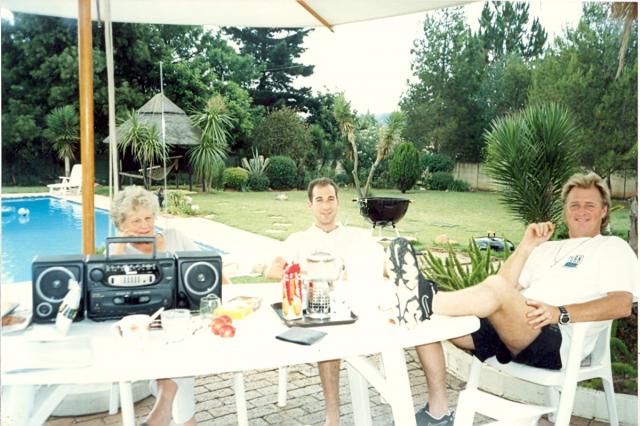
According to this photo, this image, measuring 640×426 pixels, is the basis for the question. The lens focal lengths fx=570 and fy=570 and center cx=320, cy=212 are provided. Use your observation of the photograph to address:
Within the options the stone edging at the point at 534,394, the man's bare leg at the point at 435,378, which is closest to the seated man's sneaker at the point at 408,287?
the man's bare leg at the point at 435,378

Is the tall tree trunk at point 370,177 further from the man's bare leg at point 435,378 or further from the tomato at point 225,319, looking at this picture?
the tomato at point 225,319

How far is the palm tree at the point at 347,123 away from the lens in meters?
9.58

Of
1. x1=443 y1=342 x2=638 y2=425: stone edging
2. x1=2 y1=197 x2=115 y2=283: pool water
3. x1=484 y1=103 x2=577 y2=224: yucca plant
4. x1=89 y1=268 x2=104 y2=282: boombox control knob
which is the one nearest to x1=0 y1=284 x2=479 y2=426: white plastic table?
x1=89 y1=268 x2=104 y2=282: boombox control knob

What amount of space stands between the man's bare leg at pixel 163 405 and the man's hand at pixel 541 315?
1.17 m

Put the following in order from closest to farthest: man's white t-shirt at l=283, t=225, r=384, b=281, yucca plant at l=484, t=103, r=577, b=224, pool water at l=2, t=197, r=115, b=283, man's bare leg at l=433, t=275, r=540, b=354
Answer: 1. man's bare leg at l=433, t=275, r=540, b=354
2. man's white t-shirt at l=283, t=225, r=384, b=281
3. yucca plant at l=484, t=103, r=577, b=224
4. pool water at l=2, t=197, r=115, b=283

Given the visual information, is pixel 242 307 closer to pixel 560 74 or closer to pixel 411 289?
pixel 411 289

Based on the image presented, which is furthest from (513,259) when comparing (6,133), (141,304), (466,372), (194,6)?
(6,133)

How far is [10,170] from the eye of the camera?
9.55m

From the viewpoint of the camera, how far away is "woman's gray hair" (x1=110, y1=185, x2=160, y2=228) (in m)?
2.08

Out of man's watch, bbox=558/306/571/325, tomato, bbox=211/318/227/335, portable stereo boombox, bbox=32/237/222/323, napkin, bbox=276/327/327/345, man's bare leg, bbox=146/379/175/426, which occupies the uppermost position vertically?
portable stereo boombox, bbox=32/237/222/323

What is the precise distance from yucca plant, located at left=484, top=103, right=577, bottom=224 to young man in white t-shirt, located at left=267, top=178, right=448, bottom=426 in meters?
1.93

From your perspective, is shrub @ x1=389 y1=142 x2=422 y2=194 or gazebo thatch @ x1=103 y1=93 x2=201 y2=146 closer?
gazebo thatch @ x1=103 y1=93 x2=201 y2=146

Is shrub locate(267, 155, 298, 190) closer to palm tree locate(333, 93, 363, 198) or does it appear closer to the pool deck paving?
palm tree locate(333, 93, 363, 198)

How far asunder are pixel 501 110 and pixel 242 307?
9018 millimetres
